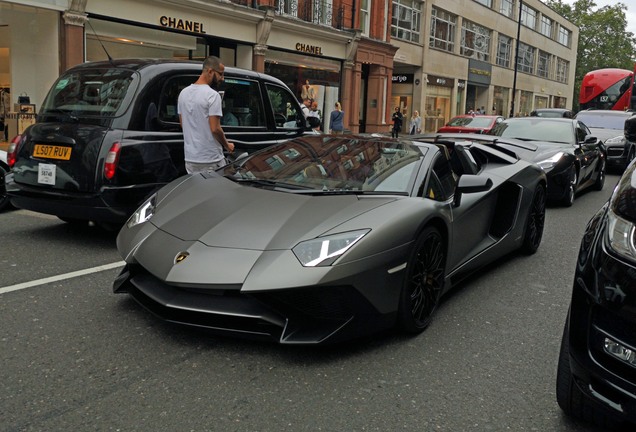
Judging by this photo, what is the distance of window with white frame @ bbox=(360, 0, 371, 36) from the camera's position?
28.9 meters

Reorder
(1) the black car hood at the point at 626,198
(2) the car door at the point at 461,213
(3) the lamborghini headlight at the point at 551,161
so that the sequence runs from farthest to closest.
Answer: (3) the lamborghini headlight at the point at 551,161, (2) the car door at the point at 461,213, (1) the black car hood at the point at 626,198

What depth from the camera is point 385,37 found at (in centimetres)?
3084

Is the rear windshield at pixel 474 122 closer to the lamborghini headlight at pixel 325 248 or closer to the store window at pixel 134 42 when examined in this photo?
the store window at pixel 134 42

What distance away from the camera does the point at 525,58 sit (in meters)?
58.6

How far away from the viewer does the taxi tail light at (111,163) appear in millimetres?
5785

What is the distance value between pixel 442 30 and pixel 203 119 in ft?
125

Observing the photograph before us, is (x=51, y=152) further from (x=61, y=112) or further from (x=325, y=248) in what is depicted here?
(x=325, y=248)

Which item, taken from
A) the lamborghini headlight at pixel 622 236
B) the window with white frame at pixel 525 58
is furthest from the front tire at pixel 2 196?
the window with white frame at pixel 525 58

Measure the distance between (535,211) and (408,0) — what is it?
33.0 m

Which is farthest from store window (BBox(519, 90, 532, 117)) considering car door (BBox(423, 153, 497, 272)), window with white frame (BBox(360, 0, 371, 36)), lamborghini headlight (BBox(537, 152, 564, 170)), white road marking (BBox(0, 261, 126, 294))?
white road marking (BBox(0, 261, 126, 294))

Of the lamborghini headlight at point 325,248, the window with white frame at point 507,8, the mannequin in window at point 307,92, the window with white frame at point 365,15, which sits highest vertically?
the window with white frame at point 507,8

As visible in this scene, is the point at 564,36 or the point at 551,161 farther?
the point at 564,36

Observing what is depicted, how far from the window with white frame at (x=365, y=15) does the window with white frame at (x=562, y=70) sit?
47366 millimetres

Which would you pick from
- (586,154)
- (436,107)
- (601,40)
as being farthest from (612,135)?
(601,40)
